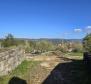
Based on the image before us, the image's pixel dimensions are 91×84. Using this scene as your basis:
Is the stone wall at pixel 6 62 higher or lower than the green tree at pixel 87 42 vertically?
lower

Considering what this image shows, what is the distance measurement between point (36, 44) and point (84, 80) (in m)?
20.2

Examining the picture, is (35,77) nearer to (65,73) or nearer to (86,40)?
(65,73)

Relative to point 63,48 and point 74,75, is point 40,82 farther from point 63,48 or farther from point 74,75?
point 63,48

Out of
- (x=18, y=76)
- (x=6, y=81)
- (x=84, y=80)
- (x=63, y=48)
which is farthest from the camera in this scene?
(x=63, y=48)

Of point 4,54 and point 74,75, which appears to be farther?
point 74,75

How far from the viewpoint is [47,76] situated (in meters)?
11.9

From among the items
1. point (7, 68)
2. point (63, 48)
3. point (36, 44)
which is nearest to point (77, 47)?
point (63, 48)

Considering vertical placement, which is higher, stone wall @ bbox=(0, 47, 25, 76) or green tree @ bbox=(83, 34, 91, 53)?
green tree @ bbox=(83, 34, 91, 53)

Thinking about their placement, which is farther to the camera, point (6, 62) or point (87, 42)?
point (87, 42)

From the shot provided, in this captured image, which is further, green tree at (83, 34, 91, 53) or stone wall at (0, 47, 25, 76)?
green tree at (83, 34, 91, 53)

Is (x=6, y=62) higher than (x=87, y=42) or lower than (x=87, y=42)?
lower

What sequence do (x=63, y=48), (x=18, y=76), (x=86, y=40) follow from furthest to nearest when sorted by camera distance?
1. (x=63, y=48)
2. (x=86, y=40)
3. (x=18, y=76)

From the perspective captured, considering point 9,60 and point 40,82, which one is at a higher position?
point 9,60

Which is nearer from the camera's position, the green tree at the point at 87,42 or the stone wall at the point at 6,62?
the stone wall at the point at 6,62
